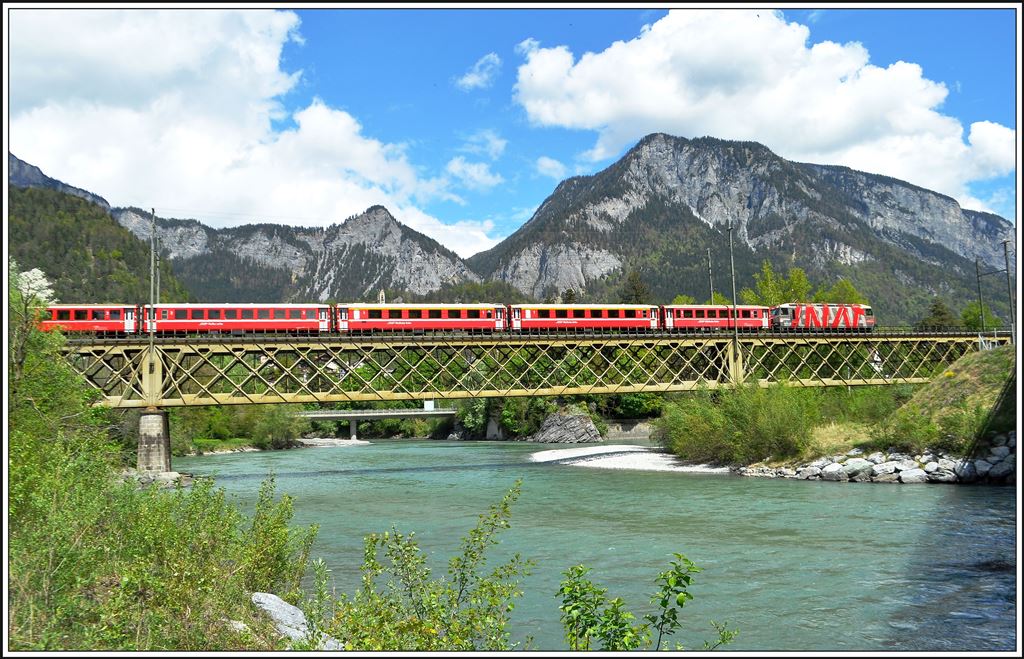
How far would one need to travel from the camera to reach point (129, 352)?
40.0m

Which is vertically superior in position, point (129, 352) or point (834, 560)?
point (129, 352)

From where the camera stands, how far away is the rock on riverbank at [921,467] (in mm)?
28906

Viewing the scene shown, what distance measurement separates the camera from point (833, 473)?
3309 centimetres

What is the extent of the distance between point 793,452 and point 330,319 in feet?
90.8

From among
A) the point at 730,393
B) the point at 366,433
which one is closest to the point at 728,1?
the point at 730,393

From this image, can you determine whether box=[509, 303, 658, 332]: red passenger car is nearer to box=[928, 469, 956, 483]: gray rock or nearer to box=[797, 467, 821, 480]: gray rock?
box=[797, 467, 821, 480]: gray rock

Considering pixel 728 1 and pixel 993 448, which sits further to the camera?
pixel 993 448

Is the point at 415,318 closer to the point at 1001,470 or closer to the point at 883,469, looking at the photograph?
the point at 883,469

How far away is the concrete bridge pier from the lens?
3828cm

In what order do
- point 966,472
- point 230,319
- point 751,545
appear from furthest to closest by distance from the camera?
point 230,319, point 966,472, point 751,545

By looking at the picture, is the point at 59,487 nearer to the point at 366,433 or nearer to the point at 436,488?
the point at 436,488

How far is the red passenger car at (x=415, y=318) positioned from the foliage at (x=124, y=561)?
2953 centimetres

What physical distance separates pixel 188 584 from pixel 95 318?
37533mm

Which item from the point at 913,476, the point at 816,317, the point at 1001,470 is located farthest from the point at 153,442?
the point at 816,317
